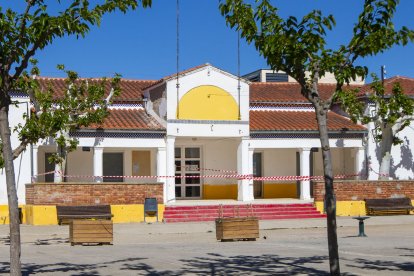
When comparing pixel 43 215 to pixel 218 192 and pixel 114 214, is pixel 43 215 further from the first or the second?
pixel 218 192

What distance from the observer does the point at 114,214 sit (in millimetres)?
28422

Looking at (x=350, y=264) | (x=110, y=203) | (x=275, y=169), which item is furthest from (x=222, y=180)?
(x=350, y=264)

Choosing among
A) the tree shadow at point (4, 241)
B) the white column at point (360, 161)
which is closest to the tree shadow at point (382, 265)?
the tree shadow at point (4, 241)

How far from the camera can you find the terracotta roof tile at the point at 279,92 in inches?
1473

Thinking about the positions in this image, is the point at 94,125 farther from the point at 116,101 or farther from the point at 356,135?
the point at 356,135

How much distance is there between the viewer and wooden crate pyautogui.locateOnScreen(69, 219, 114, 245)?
20.8 meters

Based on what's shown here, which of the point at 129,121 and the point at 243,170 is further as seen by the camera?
the point at 243,170

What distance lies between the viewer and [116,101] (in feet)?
113

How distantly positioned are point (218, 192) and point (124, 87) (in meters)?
6.71

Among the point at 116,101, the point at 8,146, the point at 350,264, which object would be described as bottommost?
the point at 350,264

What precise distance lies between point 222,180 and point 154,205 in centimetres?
719

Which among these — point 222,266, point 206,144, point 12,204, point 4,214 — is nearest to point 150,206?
point 4,214

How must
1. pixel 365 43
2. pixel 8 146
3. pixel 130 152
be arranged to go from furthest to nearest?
pixel 130 152, pixel 365 43, pixel 8 146

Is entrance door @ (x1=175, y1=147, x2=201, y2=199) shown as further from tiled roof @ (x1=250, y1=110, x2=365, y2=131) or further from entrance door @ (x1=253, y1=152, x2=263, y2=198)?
tiled roof @ (x1=250, y1=110, x2=365, y2=131)
